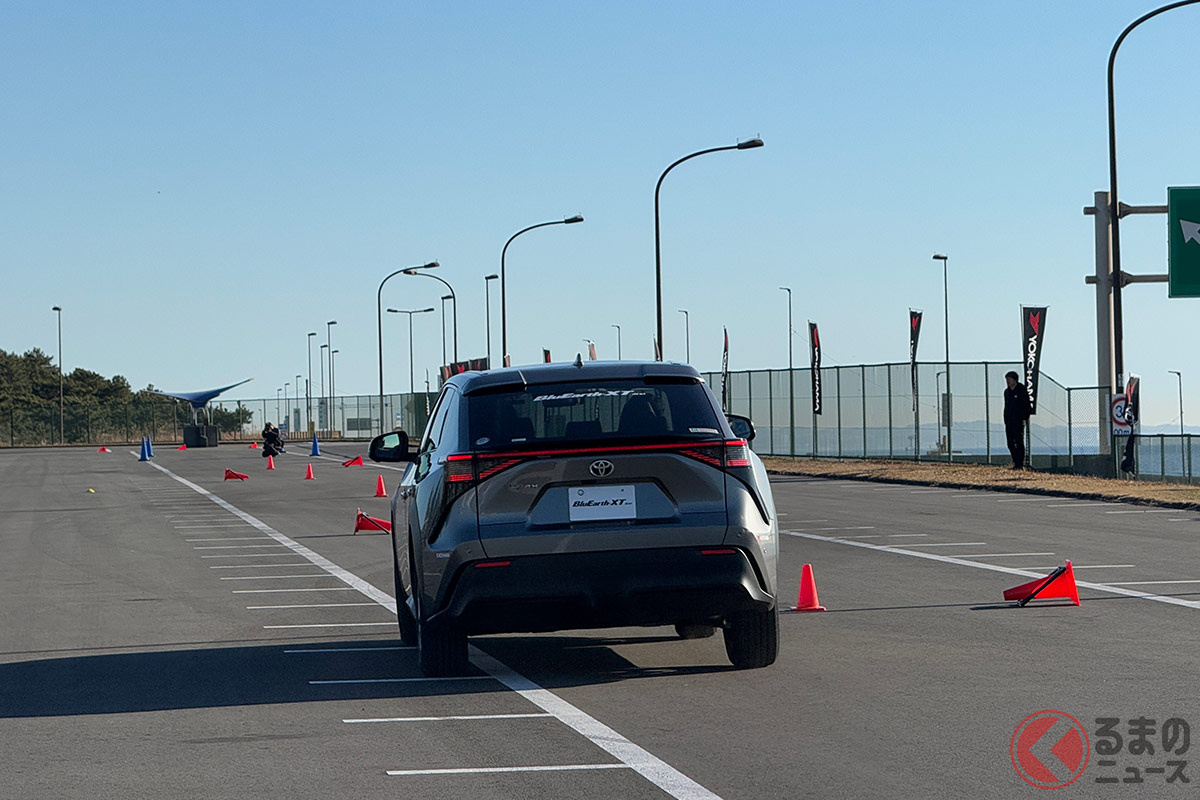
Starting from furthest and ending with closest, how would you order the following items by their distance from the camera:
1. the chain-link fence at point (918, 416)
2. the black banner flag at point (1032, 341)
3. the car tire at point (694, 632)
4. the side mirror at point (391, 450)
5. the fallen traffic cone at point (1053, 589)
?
1. the chain-link fence at point (918, 416)
2. the black banner flag at point (1032, 341)
3. the fallen traffic cone at point (1053, 589)
4. the side mirror at point (391, 450)
5. the car tire at point (694, 632)

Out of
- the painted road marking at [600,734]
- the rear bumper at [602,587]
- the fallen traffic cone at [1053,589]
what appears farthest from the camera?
the fallen traffic cone at [1053,589]

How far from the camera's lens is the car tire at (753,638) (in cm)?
912

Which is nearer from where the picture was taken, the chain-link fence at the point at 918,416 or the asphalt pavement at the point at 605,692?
the asphalt pavement at the point at 605,692

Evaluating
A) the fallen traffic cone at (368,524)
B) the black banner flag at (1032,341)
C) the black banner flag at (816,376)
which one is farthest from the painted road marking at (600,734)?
the black banner flag at (816,376)

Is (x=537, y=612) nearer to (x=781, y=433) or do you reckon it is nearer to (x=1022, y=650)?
(x=1022, y=650)

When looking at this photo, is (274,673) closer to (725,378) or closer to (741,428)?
(741,428)

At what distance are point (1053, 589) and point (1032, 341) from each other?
2440 cm

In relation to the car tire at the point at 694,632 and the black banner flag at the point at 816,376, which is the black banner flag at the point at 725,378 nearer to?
the black banner flag at the point at 816,376

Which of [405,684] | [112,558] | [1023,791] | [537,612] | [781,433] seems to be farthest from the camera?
[781,433]

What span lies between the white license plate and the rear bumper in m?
0.20

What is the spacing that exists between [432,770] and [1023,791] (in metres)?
2.35

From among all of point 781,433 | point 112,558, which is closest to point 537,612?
point 112,558

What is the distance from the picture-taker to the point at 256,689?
8992mm

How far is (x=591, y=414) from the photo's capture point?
8844mm
